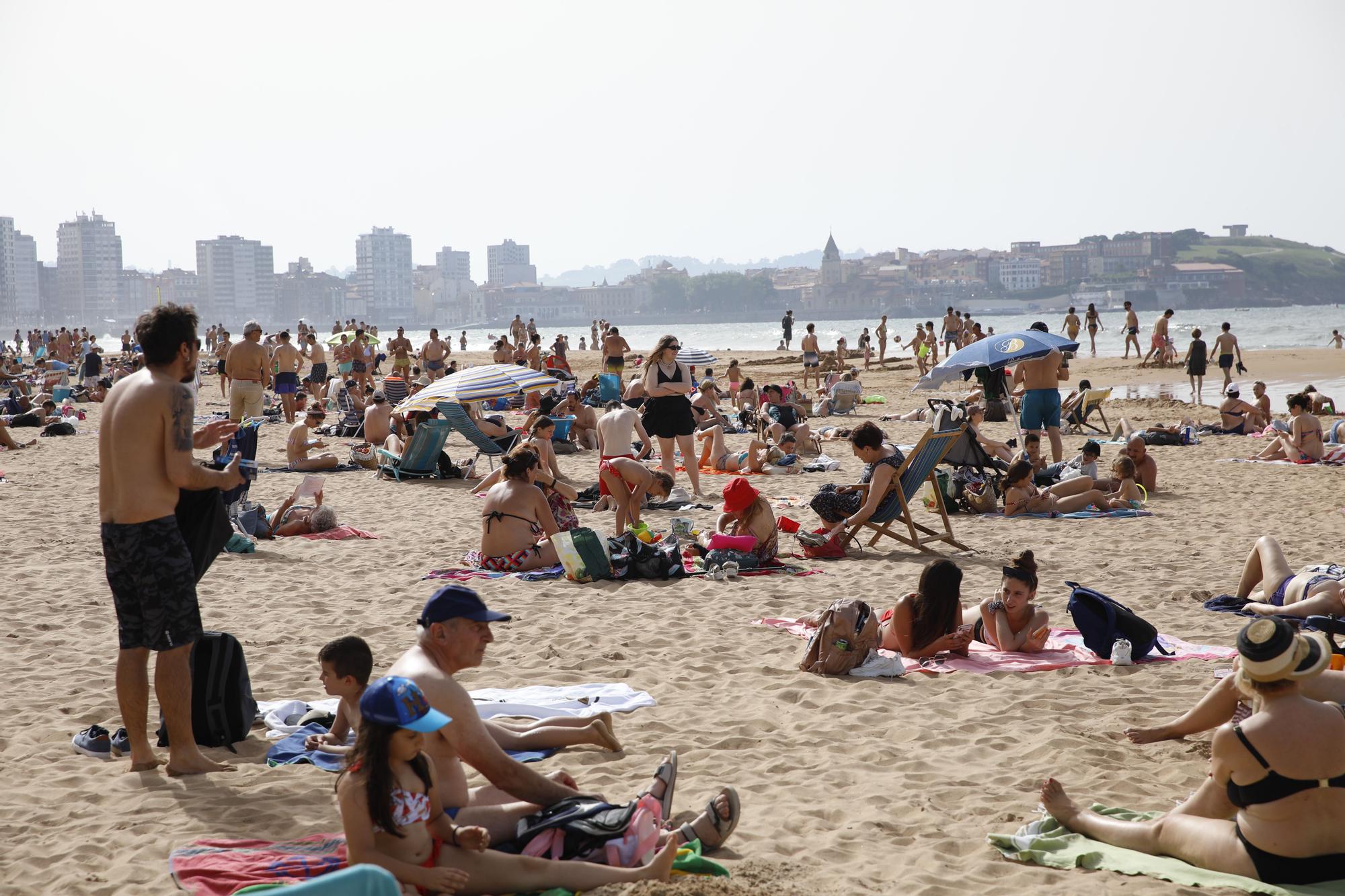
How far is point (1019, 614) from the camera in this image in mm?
4922

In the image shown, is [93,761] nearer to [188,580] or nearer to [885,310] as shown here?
[188,580]

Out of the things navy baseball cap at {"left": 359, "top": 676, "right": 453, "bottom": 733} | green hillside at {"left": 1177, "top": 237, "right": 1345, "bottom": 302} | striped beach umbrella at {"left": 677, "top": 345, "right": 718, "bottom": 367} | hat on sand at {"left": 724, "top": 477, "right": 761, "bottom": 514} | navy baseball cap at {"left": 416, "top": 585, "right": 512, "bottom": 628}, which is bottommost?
hat on sand at {"left": 724, "top": 477, "right": 761, "bottom": 514}

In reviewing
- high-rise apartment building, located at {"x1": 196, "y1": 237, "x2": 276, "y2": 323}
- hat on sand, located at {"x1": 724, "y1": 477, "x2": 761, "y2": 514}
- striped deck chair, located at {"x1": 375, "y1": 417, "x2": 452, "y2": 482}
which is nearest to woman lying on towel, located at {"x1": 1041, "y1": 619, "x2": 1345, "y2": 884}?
hat on sand, located at {"x1": 724, "y1": 477, "x2": 761, "y2": 514}

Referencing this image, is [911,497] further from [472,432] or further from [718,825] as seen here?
[472,432]

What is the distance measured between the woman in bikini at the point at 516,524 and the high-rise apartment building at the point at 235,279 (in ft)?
562

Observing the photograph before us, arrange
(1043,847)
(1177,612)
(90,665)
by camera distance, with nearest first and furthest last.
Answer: (1043,847) < (90,665) < (1177,612)

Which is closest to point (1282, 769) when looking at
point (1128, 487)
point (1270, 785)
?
point (1270, 785)

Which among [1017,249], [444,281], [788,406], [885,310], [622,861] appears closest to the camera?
[622,861]

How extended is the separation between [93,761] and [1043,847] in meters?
2.82

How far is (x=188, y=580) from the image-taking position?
3.43 meters

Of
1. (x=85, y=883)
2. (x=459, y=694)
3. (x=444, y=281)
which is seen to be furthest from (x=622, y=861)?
(x=444, y=281)

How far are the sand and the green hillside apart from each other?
122m

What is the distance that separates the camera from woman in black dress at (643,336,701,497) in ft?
29.6

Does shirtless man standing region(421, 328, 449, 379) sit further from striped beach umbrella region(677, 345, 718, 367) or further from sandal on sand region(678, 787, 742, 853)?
sandal on sand region(678, 787, 742, 853)
